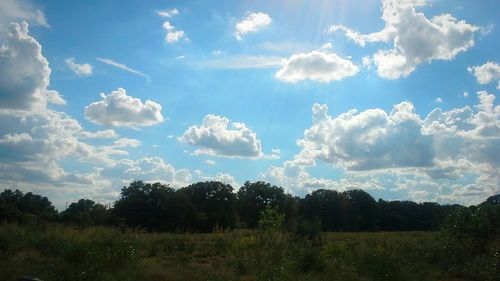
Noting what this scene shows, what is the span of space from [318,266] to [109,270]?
6903mm

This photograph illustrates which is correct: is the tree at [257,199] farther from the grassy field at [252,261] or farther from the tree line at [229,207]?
the grassy field at [252,261]

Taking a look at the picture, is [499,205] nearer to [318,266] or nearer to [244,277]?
[318,266]

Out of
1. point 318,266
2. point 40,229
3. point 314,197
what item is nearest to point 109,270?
point 318,266

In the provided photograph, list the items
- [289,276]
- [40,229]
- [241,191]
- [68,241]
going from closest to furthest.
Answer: [289,276]
[68,241]
[40,229]
[241,191]

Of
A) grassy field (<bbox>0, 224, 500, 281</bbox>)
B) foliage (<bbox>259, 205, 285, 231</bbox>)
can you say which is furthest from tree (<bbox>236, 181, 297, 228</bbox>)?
grassy field (<bbox>0, 224, 500, 281</bbox>)

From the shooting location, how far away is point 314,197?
102 meters

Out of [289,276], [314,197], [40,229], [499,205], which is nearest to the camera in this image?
[289,276]

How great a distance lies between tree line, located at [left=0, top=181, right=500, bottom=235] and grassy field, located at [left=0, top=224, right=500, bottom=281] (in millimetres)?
39440

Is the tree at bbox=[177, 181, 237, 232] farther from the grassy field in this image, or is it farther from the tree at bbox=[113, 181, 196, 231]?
the grassy field

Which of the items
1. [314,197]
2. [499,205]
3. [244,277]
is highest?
[314,197]

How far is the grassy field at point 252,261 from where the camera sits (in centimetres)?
1350

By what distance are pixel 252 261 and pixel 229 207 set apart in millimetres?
70093

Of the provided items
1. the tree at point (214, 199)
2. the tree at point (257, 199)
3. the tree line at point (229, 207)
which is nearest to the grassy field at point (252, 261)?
the tree line at point (229, 207)

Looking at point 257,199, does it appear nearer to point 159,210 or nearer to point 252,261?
point 159,210
